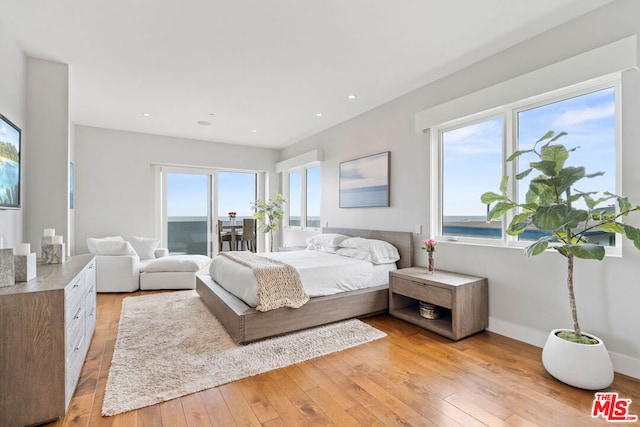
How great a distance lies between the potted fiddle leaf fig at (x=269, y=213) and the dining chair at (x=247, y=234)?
17cm

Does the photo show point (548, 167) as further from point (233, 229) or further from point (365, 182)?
point (233, 229)

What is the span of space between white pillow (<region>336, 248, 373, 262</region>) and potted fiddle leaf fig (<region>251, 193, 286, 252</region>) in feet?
8.74

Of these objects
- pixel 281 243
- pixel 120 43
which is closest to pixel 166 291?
pixel 281 243

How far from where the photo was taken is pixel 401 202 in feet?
12.7

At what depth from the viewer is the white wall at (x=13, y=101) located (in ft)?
7.82

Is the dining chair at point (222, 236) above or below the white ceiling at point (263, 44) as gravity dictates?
below

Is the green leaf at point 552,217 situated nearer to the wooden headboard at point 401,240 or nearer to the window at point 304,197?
the wooden headboard at point 401,240

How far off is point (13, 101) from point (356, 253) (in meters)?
3.58

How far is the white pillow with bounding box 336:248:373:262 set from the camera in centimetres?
359

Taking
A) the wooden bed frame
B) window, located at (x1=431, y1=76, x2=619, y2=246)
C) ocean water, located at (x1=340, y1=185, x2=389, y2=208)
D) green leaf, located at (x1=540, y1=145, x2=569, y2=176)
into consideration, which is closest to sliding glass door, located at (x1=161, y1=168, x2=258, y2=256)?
the wooden bed frame

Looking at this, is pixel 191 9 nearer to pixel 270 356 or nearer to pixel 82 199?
pixel 270 356

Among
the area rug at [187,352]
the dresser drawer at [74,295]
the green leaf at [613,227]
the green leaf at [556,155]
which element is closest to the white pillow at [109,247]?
the area rug at [187,352]

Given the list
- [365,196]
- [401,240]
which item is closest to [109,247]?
[365,196]

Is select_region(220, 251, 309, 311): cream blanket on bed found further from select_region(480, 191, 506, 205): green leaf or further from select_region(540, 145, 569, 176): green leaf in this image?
select_region(540, 145, 569, 176): green leaf
